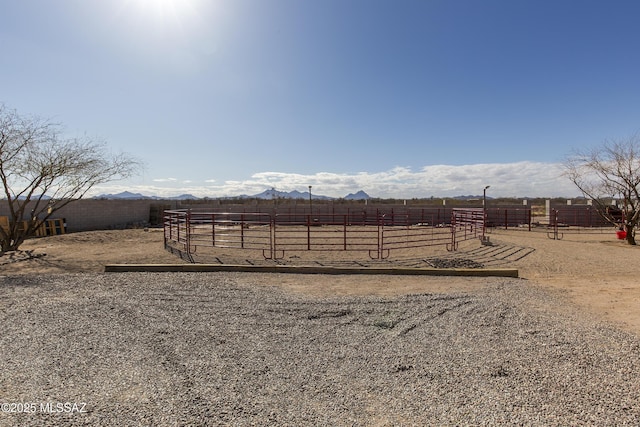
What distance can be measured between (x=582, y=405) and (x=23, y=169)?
18.2 m

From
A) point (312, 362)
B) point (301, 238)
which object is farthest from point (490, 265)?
point (312, 362)

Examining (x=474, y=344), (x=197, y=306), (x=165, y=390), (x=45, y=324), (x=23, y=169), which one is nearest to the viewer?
(x=165, y=390)

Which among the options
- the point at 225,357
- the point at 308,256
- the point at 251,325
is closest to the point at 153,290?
the point at 251,325

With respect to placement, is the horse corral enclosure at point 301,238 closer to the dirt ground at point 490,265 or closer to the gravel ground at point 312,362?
the dirt ground at point 490,265

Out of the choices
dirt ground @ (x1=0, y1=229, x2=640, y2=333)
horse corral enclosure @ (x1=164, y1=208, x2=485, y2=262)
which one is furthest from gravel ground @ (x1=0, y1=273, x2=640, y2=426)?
horse corral enclosure @ (x1=164, y1=208, x2=485, y2=262)

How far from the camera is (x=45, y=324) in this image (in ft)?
16.1

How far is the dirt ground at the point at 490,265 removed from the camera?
6652mm

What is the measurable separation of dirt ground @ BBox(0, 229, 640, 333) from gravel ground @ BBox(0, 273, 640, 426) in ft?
2.75

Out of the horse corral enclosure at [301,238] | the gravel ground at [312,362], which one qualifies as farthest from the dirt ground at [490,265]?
the gravel ground at [312,362]

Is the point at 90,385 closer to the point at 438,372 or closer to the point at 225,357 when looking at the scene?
the point at 225,357

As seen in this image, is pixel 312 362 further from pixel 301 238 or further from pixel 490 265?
pixel 301 238

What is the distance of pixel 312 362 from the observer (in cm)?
378

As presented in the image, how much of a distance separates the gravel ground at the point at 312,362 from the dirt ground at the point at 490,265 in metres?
0.84

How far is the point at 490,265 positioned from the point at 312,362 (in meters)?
8.01
